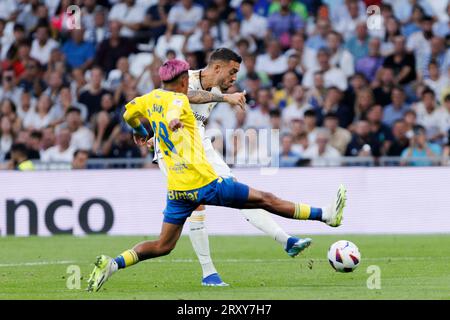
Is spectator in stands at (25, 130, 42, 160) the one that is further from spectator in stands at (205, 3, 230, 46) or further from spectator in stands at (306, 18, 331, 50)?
spectator in stands at (306, 18, 331, 50)

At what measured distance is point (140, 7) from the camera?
81.6ft

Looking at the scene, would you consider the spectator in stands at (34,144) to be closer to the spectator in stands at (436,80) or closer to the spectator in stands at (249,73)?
the spectator in stands at (249,73)

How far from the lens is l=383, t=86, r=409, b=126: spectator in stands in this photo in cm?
2155

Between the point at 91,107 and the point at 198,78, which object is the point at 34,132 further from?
the point at 198,78

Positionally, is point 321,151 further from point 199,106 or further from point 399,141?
point 199,106

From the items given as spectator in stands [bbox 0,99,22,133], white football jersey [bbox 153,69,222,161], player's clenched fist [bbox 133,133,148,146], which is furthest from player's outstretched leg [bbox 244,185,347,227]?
spectator in stands [bbox 0,99,22,133]

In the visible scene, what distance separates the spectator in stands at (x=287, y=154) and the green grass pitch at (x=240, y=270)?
1594 millimetres

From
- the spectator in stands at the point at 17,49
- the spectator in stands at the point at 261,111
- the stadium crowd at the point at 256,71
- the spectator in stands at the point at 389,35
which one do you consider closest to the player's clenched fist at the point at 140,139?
the stadium crowd at the point at 256,71

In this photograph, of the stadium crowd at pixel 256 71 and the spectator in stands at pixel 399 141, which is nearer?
the spectator in stands at pixel 399 141

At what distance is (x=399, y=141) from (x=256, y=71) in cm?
357

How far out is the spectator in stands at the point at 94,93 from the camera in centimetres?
2291

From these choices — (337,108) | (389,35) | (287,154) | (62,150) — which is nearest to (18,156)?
(62,150)

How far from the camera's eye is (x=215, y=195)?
10992 mm
